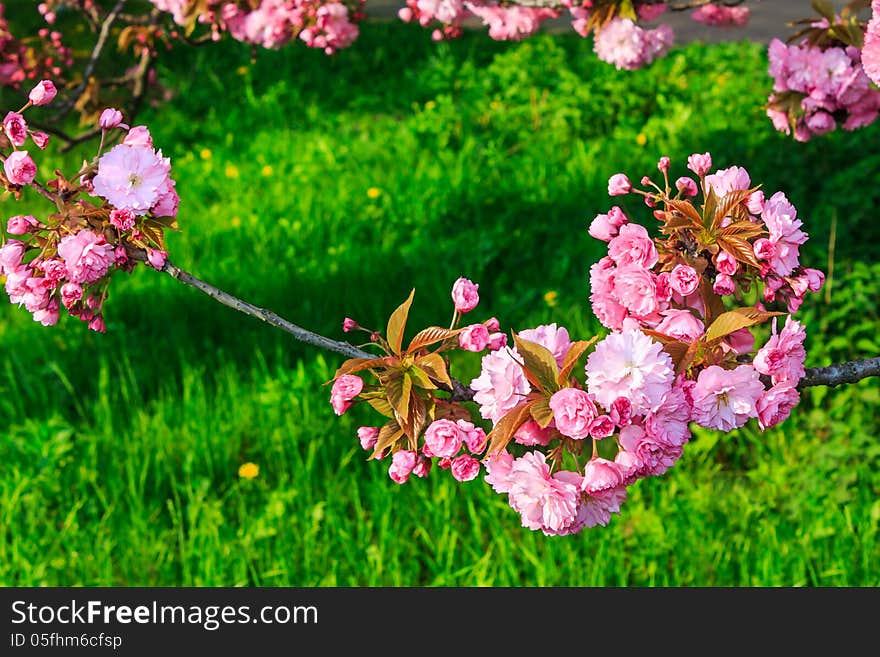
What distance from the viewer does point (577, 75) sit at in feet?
21.5

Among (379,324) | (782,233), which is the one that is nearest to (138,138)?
(782,233)

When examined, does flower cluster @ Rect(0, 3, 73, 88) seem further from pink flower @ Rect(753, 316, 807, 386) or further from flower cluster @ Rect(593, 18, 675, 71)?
pink flower @ Rect(753, 316, 807, 386)

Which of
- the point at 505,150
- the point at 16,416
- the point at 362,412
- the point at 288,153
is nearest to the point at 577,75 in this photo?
the point at 505,150

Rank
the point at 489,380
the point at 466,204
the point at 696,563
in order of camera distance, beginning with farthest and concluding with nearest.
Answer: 1. the point at 466,204
2. the point at 696,563
3. the point at 489,380

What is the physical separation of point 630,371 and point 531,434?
175 mm

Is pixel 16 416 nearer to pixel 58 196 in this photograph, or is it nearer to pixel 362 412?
pixel 362 412

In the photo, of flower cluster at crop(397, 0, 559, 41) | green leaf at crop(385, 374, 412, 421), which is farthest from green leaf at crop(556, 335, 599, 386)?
flower cluster at crop(397, 0, 559, 41)

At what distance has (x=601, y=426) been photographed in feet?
4.50

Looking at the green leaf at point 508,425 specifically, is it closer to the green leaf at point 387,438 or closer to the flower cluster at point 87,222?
the green leaf at point 387,438

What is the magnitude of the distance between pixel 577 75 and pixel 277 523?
4.35 m

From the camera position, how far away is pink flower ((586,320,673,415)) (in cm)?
136

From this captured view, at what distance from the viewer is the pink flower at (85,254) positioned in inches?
58.3

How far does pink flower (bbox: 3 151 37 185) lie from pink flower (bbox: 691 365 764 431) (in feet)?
3.23

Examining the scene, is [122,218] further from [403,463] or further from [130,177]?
[403,463]
